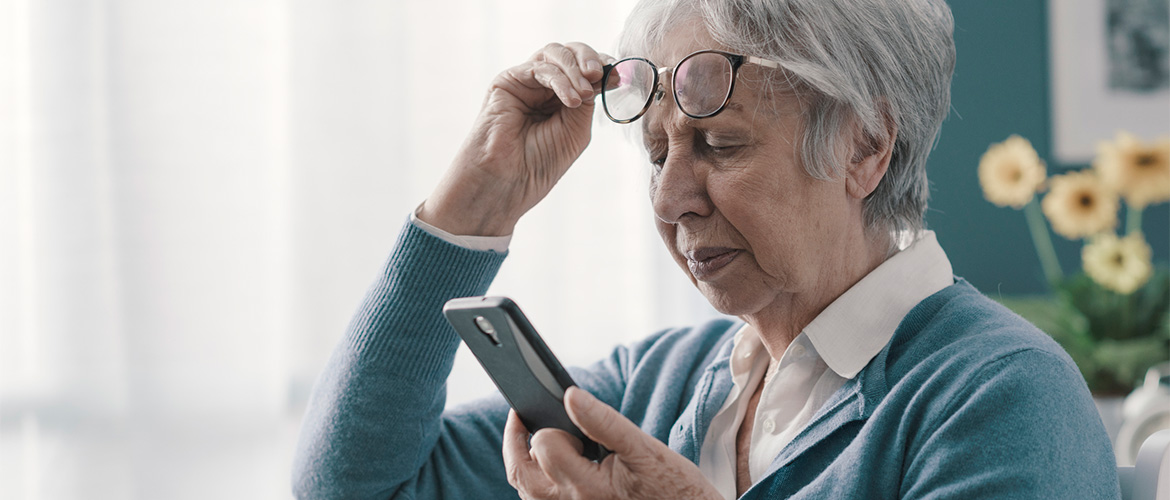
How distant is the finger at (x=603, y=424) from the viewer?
2.41 feet

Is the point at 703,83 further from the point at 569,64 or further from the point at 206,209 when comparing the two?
the point at 206,209

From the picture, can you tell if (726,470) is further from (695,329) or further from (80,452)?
(80,452)

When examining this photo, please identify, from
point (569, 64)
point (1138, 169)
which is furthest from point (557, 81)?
point (1138, 169)

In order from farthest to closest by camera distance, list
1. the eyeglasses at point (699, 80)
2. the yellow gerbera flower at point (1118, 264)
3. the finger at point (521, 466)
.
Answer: the yellow gerbera flower at point (1118, 264), the eyeglasses at point (699, 80), the finger at point (521, 466)

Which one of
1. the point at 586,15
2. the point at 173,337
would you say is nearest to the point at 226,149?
the point at 173,337

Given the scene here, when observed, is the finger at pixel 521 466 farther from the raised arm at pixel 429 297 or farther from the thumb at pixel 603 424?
the raised arm at pixel 429 297

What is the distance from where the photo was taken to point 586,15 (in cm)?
216

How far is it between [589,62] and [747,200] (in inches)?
10.6

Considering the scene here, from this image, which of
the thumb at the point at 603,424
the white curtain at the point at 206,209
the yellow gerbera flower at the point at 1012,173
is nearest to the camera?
the thumb at the point at 603,424

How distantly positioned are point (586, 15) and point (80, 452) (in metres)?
1.49

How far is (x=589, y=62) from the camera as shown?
3.50 feet

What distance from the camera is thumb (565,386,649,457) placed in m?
0.74

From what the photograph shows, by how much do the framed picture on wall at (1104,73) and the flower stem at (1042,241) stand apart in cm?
21

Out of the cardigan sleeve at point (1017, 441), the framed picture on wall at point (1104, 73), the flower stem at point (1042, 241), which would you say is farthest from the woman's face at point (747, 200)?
the framed picture on wall at point (1104, 73)
